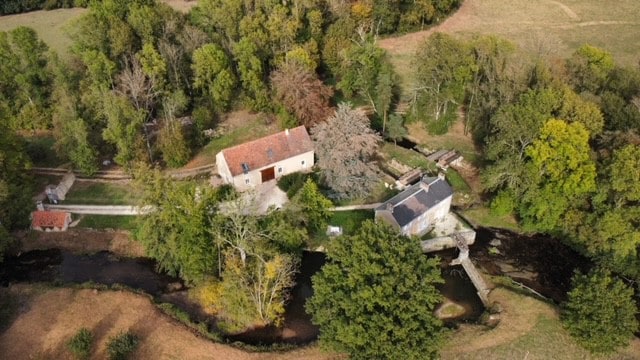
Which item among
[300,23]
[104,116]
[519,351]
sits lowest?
[519,351]

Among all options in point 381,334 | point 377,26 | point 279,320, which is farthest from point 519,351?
point 377,26

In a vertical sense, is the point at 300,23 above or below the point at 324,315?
above

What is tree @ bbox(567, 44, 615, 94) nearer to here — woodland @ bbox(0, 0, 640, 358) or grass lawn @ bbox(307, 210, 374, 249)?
woodland @ bbox(0, 0, 640, 358)

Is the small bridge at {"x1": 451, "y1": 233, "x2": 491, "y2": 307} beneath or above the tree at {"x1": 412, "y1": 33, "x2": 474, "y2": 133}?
beneath

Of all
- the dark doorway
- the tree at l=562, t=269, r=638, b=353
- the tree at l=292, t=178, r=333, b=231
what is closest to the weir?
the tree at l=562, t=269, r=638, b=353

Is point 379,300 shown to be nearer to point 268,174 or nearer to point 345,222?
point 345,222

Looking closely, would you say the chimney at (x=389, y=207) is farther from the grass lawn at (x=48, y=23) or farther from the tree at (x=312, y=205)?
the grass lawn at (x=48, y=23)

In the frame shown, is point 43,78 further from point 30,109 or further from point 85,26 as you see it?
point 85,26
